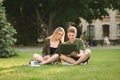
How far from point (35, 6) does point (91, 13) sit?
6.82 m

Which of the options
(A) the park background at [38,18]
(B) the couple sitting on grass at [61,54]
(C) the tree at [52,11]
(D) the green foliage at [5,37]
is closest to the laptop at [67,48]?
(B) the couple sitting on grass at [61,54]

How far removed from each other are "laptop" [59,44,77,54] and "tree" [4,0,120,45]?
26138mm

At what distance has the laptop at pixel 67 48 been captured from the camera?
1426 centimetres

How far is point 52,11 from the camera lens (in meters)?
45.2

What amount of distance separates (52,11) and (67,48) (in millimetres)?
30964

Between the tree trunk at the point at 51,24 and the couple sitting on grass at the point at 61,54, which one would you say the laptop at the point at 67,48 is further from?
A: the tree trunk at the point at 51,24

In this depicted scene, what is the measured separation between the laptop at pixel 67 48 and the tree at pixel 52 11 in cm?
2614

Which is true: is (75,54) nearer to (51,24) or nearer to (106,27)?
(51,24)

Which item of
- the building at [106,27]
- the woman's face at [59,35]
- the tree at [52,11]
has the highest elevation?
the tree at [52,11]

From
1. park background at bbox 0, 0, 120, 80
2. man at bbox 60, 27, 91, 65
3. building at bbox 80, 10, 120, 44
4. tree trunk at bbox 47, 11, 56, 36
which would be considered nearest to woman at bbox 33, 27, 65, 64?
man at bbox 60, 27, 91, 65

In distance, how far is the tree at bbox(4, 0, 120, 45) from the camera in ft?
136

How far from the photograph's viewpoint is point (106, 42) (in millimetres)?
59188

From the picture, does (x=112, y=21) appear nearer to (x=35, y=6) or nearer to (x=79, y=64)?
(x=35, y=6)

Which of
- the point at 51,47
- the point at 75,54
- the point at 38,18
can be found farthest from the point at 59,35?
the point at 38,18
